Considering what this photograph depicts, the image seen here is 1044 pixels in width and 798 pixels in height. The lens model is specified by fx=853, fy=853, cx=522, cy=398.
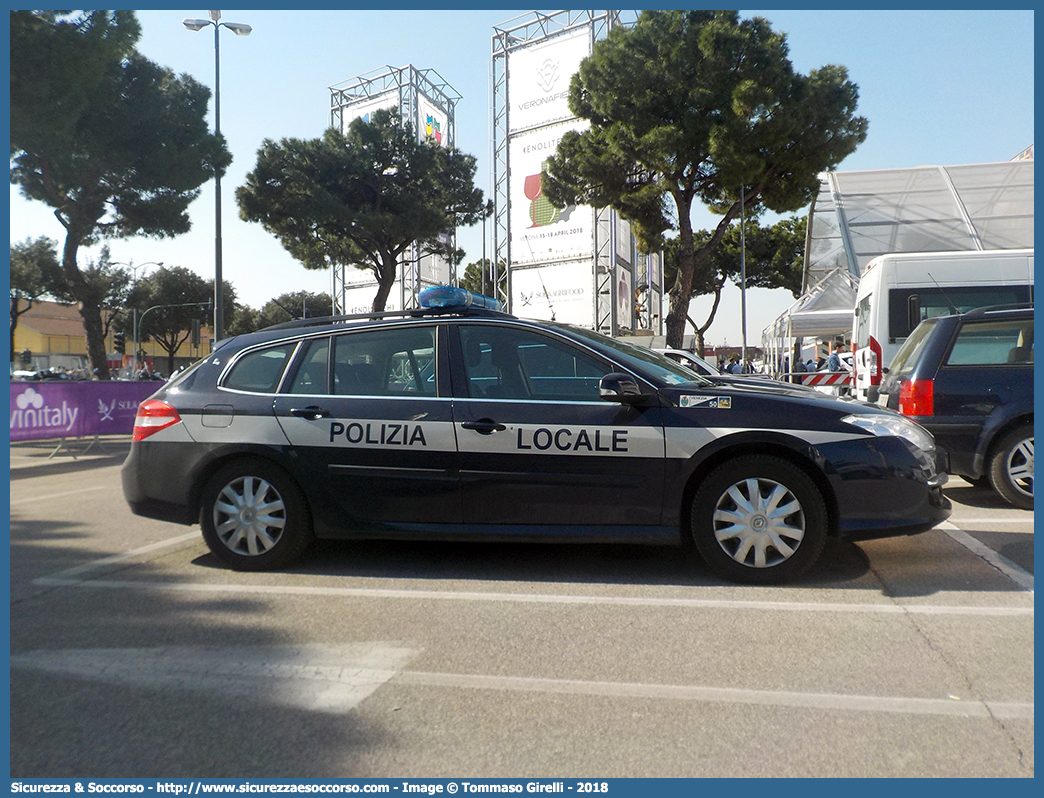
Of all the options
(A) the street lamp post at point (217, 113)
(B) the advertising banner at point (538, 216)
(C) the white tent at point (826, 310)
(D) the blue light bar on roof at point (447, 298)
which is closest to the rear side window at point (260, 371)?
(D) the blue light bar on roof at point (447, 298)

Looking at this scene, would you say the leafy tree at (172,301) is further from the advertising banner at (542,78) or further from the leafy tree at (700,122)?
the leafy tree at (700,122)

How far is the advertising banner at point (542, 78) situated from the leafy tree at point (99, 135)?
1961 cm

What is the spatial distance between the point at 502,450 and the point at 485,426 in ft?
0.55

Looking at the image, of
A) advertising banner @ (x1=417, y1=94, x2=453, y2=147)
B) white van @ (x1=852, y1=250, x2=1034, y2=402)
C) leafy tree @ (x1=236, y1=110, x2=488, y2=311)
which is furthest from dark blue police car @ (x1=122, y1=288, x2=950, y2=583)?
advertising banner @ (x1=417, y1=94, x2=453, y2=147)

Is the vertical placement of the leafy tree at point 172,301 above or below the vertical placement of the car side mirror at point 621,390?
above

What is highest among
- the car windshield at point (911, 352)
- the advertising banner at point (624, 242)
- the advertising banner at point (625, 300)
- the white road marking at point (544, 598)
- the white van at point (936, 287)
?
the advertising banner at point (624, 242)

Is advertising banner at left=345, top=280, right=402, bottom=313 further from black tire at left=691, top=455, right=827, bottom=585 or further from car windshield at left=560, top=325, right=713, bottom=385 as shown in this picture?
black tire at left=691, top=455, right=827, bottom=585

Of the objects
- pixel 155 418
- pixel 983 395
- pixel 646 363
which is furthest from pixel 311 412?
pixel 983 395

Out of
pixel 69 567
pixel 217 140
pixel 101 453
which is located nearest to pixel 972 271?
pixel 69 567

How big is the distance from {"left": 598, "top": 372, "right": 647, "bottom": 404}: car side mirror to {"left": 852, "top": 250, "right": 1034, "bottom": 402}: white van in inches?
286

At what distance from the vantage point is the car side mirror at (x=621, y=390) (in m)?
4.71

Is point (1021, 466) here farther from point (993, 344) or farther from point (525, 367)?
point (525, 367)

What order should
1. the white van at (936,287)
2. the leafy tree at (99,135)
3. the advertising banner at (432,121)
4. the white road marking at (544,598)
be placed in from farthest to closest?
the advertising banner at (432,121) < the leafy tree at (99,135) < the white van at (936,287) < the white road marking at (544,598)

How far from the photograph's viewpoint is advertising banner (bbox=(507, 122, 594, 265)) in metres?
38.9
